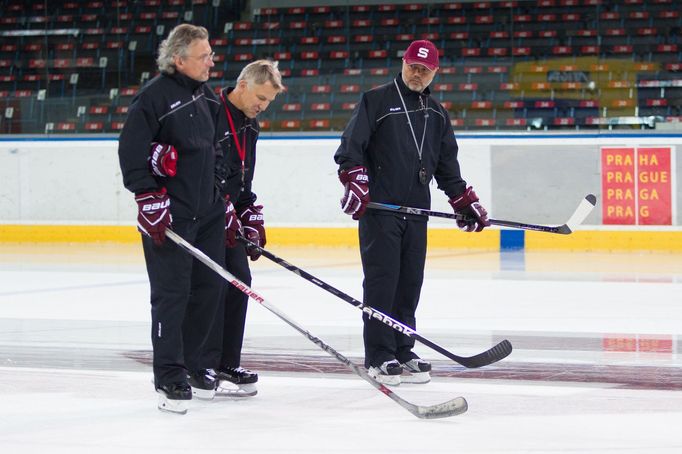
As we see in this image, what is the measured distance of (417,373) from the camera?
4.84 m

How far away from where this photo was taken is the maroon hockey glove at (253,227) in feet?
15.6

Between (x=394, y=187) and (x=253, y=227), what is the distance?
62 cm

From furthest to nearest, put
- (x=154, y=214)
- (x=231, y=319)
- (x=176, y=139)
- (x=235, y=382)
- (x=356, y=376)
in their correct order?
1. (x=356, y=376)
2. (x=231, y=319)
3. (x=235, y=382)
4. (x=176, y=139)
5. (x=154, y=214)

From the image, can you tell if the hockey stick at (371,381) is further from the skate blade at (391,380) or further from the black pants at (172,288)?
the skate blade at (391,380)

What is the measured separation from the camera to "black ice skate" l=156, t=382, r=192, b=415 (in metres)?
4.19

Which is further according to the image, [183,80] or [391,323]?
[391,323]

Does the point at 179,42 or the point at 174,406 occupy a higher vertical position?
the point at 179,42

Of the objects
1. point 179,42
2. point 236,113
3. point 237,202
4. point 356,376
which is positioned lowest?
point 356,376

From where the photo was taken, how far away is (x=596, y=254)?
1077 centimetres

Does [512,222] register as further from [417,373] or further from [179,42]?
[179,42]

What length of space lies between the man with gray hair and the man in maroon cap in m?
0.41

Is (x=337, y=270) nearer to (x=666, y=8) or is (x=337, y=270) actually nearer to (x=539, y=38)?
(x=539, y=38)

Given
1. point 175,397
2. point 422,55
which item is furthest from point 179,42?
point 175,397

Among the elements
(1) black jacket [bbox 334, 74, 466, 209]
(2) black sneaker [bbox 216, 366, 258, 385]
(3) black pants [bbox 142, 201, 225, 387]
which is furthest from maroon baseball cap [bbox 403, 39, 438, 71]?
(2) black sneaker [bbox 216, 366, 258, 385]
